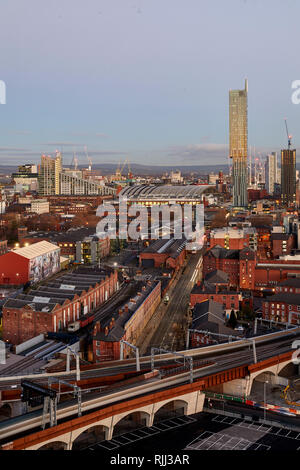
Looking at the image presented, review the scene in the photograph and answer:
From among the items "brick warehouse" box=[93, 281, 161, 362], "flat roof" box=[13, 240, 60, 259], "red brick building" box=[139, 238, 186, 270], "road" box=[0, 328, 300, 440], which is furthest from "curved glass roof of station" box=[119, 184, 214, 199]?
"road" box=[0, 328, 300, 440]

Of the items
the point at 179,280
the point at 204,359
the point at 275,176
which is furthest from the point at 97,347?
the point at 275,176

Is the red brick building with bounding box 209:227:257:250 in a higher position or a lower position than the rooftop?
higher

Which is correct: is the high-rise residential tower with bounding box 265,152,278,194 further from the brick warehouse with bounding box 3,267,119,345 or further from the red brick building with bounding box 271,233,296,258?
the brick warehouse with bounding box 3,267,119,345

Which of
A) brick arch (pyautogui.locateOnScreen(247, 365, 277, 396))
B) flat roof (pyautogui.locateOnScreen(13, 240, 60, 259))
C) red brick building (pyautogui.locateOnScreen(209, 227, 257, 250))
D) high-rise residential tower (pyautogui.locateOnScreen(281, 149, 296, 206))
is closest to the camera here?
brick arch (pyautogui.locateOnScreen(247, 365, 277, 396))

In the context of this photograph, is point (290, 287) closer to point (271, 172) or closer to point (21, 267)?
point (21, 267)

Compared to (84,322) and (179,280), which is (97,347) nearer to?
(84,322)

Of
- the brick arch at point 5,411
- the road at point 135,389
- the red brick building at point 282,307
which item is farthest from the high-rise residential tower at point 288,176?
the brick arch at point 5,411

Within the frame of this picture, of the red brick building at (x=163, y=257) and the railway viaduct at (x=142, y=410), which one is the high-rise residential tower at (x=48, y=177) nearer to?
the red brick building at (x=163, y=257)
